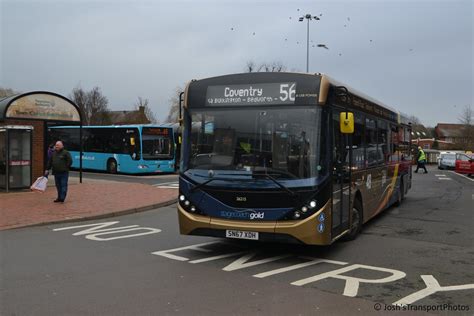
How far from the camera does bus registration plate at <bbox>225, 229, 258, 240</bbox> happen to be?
7.00 m

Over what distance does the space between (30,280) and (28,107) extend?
11.8m

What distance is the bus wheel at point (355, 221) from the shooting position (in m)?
8.87

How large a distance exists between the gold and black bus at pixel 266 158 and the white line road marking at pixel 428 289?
149cm

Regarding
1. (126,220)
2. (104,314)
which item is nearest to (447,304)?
(104,314)

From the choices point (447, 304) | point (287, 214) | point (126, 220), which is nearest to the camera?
point (447, 304)

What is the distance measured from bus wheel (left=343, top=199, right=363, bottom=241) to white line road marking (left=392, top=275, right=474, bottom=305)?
95.2 inches

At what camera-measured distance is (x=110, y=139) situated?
91.8 feet

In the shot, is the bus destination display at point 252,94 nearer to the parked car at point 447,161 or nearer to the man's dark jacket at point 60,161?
the man's dark jacket at point 60,161

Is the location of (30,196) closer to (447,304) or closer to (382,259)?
(382,259)

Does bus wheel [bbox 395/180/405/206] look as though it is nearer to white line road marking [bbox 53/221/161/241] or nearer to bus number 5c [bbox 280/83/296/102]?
white line road marking [bbox 53/221/161/241]

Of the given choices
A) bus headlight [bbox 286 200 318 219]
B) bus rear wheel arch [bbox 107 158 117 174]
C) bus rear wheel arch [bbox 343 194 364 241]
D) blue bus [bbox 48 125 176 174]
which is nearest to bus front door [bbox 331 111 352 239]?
bus rear wheel arch [bbox 343 194 364 241]

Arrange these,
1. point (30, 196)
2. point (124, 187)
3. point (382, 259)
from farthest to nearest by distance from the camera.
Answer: point (124, 187), point (30, 196), point (382, 259)

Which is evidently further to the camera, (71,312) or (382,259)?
(382,259)

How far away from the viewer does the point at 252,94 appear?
24.3 ft
